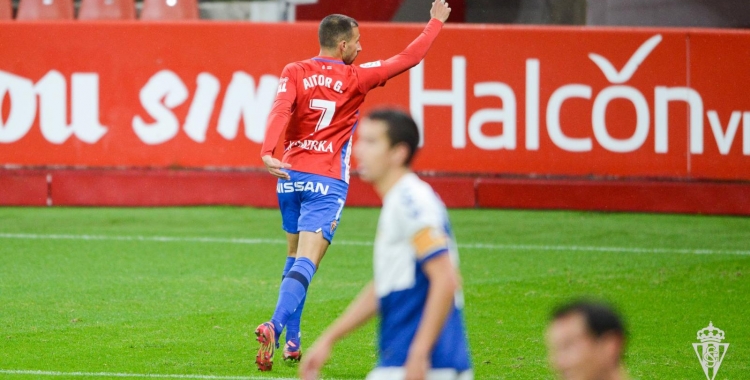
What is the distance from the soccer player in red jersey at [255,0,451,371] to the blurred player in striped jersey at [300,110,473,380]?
2901mm

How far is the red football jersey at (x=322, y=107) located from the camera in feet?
24.0

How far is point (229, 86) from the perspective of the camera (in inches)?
563

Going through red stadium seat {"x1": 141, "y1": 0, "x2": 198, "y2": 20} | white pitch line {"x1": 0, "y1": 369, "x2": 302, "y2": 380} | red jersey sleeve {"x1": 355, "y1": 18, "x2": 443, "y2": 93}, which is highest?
red stadium seat {"x1": 141, "y1": 0, "x2": 198, "y2": 20}

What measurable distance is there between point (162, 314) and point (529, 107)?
6.70 meters

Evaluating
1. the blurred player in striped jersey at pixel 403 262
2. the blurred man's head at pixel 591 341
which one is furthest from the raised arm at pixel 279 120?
the blurred man's head at pixel 591 341

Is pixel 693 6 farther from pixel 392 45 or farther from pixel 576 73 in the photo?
pixel 392 45

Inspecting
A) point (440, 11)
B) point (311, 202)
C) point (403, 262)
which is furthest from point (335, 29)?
point (403, 262)

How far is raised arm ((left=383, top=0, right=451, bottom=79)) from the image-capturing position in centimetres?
757

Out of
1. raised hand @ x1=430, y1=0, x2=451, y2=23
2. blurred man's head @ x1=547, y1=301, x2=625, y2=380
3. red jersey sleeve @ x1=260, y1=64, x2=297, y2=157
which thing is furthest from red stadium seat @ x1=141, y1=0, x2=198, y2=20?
blurred man's head @ x1=547, y1=301, x2=625, y2=380

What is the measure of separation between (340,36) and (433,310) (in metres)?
3.73

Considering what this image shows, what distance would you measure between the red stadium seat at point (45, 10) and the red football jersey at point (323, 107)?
938 centimetres

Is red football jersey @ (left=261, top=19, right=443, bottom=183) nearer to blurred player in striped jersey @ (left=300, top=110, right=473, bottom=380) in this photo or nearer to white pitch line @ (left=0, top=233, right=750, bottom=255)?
blurred player in striped jersey @ (left=300, top=110, right=473, bottom=380)

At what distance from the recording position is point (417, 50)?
25.2 feet

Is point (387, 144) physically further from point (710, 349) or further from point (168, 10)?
point (168, 10)
